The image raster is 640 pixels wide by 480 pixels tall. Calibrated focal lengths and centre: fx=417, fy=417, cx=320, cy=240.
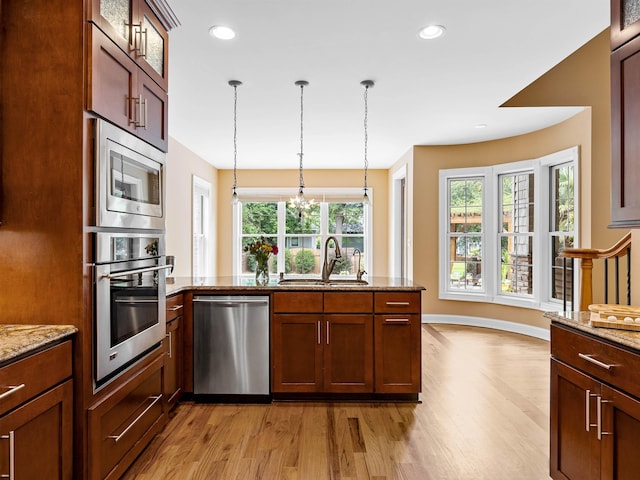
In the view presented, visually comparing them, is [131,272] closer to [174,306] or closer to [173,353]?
[174,306]

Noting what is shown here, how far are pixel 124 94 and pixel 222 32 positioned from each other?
1.04m

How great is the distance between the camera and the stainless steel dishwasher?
122 inches

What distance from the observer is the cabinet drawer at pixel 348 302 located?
3.10m

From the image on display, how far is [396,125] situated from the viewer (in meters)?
4.96

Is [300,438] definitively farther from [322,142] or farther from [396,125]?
[322,142]

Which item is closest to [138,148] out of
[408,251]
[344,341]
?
[344,341]

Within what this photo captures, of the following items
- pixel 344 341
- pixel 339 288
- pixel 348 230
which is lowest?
pixel 344 341

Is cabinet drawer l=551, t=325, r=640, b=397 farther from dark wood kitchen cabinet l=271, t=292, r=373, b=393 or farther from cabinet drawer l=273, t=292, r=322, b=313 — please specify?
cabinet drawer l=273, t=292, r=322, b=313

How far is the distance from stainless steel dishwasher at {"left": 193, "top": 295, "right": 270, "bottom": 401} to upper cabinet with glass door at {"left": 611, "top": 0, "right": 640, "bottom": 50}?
8.28 ft

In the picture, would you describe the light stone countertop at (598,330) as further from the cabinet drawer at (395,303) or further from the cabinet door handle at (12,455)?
the cabinet door handle at (12,455)

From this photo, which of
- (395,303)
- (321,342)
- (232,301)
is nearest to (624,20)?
(395,303)

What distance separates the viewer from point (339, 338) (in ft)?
10.2

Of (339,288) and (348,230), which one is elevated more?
(348,230)

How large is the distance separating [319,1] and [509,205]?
4342 millimetres
